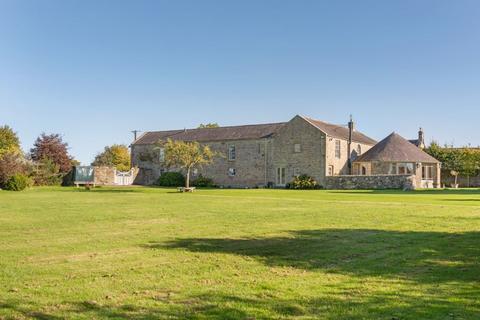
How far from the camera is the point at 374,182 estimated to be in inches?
1694

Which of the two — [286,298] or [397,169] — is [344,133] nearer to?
[397,169]

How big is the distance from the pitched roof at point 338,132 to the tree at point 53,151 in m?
24.9

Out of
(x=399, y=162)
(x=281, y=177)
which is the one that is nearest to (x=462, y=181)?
(x=399, y=162)

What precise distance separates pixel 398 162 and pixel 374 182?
5992 millimetres

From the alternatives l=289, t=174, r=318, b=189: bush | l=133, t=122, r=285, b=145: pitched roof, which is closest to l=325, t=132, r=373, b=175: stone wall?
l=289, t=174, r=318, b=189: bush

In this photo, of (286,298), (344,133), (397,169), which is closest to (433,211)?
(286,298)

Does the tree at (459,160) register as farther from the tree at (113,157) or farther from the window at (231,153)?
the tree at (113,157)

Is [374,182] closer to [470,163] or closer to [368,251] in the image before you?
[470,163]

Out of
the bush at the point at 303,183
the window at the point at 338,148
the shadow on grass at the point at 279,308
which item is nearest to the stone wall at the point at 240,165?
the bush at the point at 303,183

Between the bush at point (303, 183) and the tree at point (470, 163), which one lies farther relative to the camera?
the tree at point (470, 163)

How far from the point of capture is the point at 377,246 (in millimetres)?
9734

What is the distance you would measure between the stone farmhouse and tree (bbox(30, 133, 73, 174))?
9.37 metres

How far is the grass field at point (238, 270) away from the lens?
5.53m

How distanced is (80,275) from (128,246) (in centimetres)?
249
